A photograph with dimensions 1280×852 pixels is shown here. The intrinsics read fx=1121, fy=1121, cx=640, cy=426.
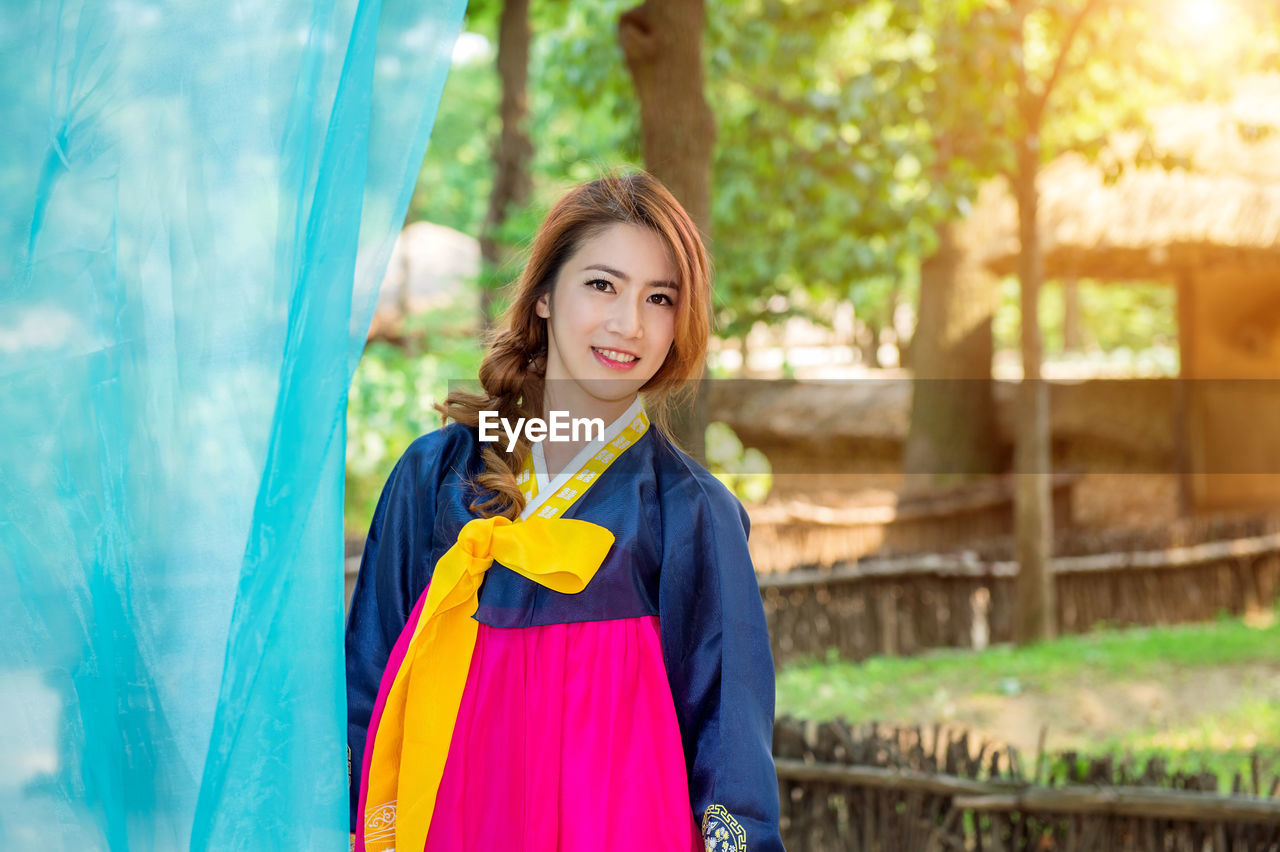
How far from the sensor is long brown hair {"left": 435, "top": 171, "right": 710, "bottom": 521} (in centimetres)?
172

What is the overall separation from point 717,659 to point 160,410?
838mm

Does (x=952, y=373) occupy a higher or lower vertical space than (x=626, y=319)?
higher

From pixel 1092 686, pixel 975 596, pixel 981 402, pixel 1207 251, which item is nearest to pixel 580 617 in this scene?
pixel 1092 686

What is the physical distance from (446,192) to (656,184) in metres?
18.9

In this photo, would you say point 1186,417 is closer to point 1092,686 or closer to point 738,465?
point 738,465

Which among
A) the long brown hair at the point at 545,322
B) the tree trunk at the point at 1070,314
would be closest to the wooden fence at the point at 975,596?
the long brown hair at the point at 545,322

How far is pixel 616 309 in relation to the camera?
5.55 ft

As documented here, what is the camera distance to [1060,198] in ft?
27.0

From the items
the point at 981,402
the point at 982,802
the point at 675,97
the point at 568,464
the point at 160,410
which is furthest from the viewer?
the point at 981,402

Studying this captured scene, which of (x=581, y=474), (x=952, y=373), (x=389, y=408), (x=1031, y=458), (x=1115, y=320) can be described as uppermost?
(x=1115, y=320)

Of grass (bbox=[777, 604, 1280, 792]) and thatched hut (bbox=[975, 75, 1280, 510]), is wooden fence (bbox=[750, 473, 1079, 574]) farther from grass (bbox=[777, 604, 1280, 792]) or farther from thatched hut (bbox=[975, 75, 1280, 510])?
thatched hut (bbox=[975, 75, 1280, 510])

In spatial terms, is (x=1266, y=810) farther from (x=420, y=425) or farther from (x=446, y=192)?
(x=446, y=192)

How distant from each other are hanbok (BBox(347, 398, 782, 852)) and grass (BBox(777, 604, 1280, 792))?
294 cm

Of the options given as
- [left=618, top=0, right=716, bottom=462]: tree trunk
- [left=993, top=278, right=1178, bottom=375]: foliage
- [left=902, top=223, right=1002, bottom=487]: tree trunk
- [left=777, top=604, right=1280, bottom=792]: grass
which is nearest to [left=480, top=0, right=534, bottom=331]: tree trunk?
[left=902, top=223, right=1002, bottom=487]: tree trunk
